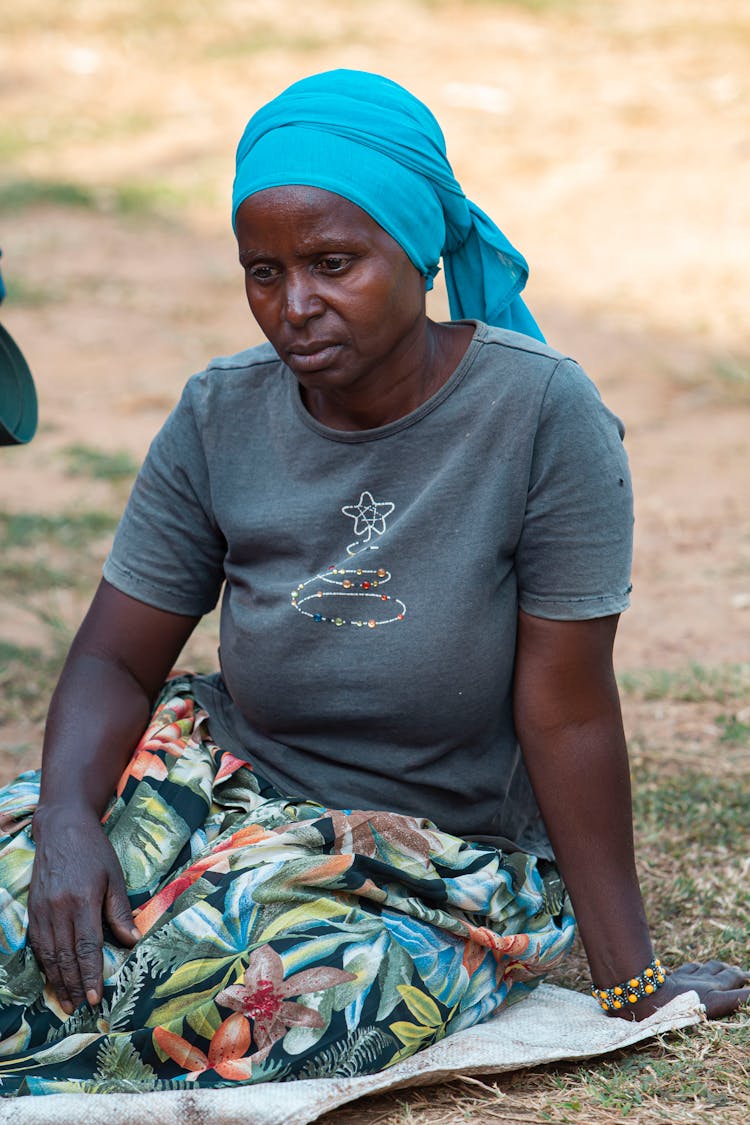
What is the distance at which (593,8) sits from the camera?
1253 cm

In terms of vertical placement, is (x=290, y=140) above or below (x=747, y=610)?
above

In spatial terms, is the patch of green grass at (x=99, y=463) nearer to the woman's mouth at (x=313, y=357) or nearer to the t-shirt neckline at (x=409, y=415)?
the t-shirt neckline at (x=409, y=415)

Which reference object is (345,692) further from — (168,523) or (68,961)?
(68,961)

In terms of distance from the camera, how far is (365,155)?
2174 mm

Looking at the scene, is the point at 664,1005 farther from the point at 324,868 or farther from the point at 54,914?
the point at 54,914

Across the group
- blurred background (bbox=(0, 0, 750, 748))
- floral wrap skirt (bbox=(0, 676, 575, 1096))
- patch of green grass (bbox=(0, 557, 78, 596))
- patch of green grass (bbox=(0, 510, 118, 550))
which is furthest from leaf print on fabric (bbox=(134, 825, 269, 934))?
patch of green grass (bbox=(0, 510, 118, 550))

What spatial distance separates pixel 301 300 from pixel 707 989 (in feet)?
4.20

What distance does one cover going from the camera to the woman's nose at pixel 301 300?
85.5 inches

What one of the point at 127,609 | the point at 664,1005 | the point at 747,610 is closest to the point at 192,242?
the point at 747,610

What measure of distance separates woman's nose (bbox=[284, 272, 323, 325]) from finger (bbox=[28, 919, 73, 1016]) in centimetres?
100

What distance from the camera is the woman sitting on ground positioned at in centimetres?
215

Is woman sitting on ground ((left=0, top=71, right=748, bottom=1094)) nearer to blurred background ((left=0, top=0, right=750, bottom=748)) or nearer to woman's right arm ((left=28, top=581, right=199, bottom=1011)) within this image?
woman's right arm ((left=28, top=581, right=199, bottom=1011))

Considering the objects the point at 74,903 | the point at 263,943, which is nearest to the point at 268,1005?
the point at 263,943

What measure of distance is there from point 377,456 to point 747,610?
236cm
